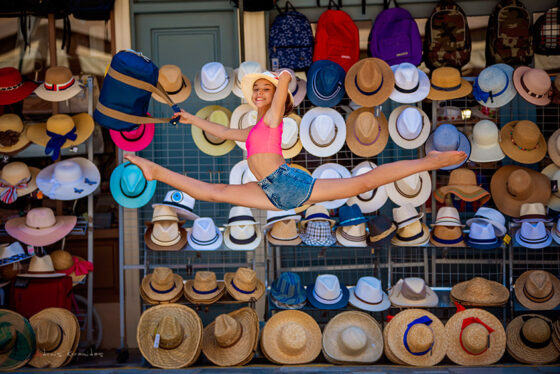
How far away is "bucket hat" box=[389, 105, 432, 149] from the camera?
518cm

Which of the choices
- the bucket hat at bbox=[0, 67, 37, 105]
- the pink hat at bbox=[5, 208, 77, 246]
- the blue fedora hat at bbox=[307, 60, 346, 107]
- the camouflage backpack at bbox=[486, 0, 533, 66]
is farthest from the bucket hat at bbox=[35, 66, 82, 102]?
the camouflage backpack at bbox=[486, 0, 533, 66]

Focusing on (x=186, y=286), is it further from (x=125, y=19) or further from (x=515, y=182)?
(x=515, y=182)

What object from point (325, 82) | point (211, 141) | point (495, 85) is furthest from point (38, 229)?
point (495, 85)

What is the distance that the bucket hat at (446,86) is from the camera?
5.26 m

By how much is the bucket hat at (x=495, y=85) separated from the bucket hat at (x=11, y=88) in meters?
4.41

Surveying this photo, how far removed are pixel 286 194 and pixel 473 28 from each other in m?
3.56

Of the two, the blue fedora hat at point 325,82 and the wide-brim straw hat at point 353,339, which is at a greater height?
the blue fedora hat at point 325,82

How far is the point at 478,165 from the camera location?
578 cm

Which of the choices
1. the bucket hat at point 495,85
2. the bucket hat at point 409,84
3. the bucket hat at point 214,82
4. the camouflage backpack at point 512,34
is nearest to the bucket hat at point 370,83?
the bucket hat at point 409,84

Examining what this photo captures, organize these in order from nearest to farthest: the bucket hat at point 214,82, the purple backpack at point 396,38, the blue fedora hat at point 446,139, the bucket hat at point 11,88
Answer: the blue fedora hat at point 446,139 → the bucket hat at point 214,82 → the bucket hat at point 11,88 → the purple backpack at point 396,38

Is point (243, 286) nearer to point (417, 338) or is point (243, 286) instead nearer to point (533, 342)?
point (417, 338)

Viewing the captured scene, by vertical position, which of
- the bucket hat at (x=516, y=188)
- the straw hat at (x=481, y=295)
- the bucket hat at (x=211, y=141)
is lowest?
the straw hat at (x=481, y=295)

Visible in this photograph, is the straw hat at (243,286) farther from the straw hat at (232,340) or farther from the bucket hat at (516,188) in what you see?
the bucket hat at (516,188)

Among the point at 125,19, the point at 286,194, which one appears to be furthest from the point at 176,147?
the point at 286,194
